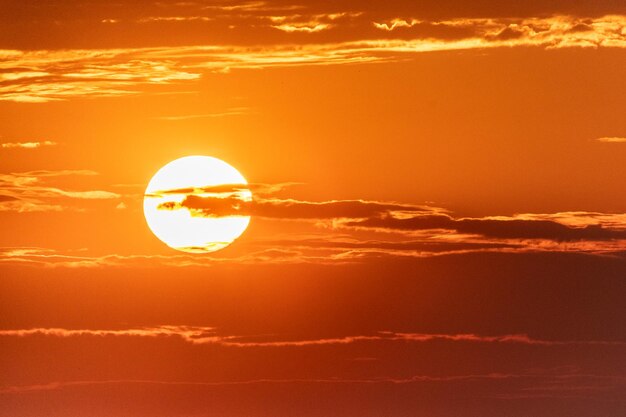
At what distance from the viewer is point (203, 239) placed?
30125mm

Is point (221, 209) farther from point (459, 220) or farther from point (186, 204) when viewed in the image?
point (459, 220)

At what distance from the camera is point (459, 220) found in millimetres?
29500

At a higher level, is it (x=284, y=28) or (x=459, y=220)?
Answer: (x=284, y=28)

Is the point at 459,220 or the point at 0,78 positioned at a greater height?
the point at 0,78

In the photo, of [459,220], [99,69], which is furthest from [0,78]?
[459,220]

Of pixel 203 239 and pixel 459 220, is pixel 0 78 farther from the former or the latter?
pixel 459 220

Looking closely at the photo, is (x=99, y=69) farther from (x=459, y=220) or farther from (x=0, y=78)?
(x=459, y=220)

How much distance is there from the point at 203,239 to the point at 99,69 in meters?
2.95

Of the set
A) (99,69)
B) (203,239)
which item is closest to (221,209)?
(203,239)

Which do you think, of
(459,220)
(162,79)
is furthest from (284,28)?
(459,220)

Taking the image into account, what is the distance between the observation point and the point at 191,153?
29.1 meters

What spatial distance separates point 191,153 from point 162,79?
115 cm

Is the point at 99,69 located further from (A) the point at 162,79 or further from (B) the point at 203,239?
(B) the point at 203,239

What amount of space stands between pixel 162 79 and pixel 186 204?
216cm
